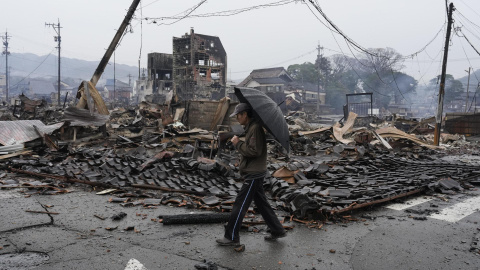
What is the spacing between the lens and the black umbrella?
12.1ft

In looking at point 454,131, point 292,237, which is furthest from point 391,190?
point 454,131

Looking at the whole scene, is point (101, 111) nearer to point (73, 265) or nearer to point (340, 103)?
point (73, 265)

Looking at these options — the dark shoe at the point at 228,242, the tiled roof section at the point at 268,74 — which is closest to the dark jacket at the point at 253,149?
the dark shoe at the point at 228,242

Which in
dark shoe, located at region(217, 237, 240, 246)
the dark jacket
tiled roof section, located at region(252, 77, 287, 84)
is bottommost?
dark shoe, located at region(217, 237, 240, 246)

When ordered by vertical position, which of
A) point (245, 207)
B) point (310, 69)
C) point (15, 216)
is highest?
point (310, 69)

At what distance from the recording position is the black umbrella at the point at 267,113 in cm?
370

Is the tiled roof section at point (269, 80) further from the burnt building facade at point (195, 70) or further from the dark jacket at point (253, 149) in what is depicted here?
the dark jacket at point (253, 149)

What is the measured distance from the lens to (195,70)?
49.0 m

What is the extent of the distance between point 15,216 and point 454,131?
24983 mm

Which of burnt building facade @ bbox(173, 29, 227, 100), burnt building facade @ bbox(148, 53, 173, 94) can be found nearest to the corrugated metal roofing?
burnt building facade @ bbox(173, 29, 227, 100)

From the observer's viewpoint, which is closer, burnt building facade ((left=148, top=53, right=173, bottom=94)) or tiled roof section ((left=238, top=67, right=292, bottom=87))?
burnt building facade ((left=148, top=53, right=173, bottom=94))

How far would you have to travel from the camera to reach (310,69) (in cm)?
6172

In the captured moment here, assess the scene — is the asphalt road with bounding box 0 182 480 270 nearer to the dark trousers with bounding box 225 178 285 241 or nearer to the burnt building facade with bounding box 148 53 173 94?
the dark trousers with bounding box 225 178 285 241

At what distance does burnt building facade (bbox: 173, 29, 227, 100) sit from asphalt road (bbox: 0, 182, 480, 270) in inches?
1731
